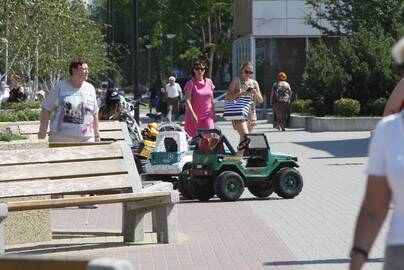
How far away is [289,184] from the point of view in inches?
571

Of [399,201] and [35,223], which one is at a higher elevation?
[399,201]

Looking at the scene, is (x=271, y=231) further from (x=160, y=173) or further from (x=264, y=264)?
(x=160, y=173)

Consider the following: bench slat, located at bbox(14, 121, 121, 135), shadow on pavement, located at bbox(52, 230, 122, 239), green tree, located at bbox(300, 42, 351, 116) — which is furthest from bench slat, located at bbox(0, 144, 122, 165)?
green tree, located at bbox(300, 42, 351, 116)

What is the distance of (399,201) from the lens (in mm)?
4559

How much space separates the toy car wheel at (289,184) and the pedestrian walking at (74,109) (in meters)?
2.52

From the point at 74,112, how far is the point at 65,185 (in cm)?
282

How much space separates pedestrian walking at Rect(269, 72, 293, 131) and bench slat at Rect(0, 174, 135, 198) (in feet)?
73.4

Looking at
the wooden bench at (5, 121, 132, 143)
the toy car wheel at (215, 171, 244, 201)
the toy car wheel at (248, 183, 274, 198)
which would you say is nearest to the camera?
the toy car wheel at (215, 171, 244, 201)

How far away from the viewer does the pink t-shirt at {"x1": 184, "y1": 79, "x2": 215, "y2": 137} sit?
55.2 feet

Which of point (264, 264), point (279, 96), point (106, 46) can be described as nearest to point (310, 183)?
point (264, 264)

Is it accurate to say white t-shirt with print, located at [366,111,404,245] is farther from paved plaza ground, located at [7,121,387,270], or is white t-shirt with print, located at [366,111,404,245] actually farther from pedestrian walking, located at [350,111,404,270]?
paved plaza ground, located at [7,121,387,270]

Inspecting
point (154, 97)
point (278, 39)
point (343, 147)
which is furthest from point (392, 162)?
point (154, 97)

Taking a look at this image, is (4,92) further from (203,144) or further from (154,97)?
(203,144)

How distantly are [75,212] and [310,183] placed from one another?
4435mm
